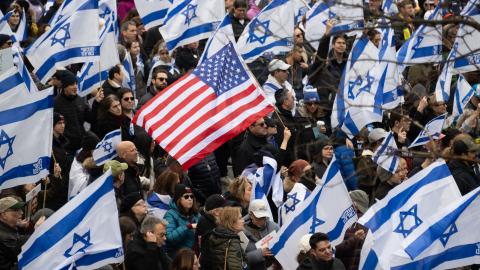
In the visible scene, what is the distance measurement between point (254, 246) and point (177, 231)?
2.94 feet

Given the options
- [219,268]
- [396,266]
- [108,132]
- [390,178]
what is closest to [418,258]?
[396,266]

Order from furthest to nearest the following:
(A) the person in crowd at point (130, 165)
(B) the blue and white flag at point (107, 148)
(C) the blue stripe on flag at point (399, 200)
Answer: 1. (B) the blue and white flag at point (107, 148)
2. (A) the person in crowd at point (130, 165)
3. (C) the blue stripe on flag at point (399, 200)

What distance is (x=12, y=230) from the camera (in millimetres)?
16781

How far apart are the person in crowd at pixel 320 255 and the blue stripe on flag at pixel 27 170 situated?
10.3 feet

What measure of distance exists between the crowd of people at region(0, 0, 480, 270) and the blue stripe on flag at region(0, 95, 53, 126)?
90 cm

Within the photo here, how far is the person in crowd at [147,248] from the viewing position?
1666 centimetres

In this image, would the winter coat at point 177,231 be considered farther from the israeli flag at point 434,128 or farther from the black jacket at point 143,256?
the israeli flag at point 434,128

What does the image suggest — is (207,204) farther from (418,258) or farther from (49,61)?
(49,61)

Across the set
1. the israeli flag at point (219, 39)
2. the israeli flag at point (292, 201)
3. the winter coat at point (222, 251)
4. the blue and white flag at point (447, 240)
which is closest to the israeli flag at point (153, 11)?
the israeli flag at point (219, 39)

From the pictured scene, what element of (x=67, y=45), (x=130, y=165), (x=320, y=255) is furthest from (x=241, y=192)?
(x=67, y=45)

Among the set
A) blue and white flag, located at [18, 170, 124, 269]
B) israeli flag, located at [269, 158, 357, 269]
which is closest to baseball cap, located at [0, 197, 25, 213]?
blue and white flag, located at [18, 170, 124, 269]

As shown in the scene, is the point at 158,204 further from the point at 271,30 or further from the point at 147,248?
the point at 271,30

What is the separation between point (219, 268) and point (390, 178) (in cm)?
387

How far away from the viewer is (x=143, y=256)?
1664cm
